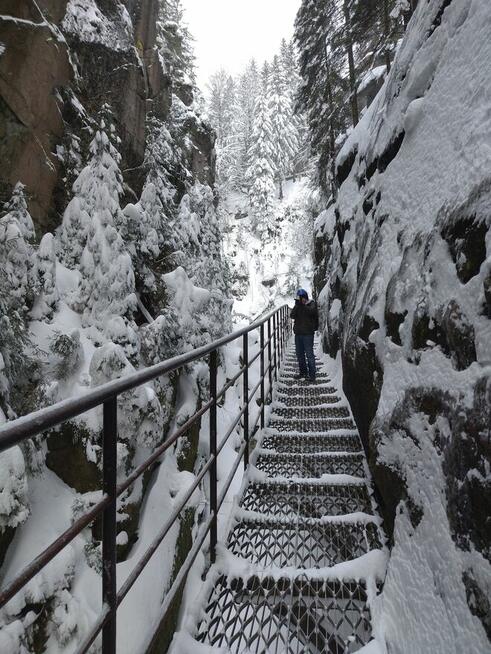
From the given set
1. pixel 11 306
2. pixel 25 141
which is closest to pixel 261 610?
pixel 11 306

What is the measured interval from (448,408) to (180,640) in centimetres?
185

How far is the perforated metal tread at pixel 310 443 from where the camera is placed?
419 centimetres

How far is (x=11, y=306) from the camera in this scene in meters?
4.15

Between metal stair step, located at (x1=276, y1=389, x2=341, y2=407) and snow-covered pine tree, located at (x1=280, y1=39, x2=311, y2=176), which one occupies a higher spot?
snow-covered pine tree, located at (x1=280, y1=39, x2=311, y2=176)

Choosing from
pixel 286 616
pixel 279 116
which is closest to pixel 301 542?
pixel 286 616

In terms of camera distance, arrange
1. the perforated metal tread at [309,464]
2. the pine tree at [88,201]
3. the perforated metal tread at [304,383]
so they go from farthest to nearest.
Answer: the perforated metal tread at [304,383]
the pine tree at [88,201]
the perforated metal tread at [309,464]

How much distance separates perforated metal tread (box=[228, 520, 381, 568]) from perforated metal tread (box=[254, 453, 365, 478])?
2.54 feet

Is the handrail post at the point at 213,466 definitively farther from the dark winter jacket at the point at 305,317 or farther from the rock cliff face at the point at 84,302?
the dark winter jacket at the point at 305,317

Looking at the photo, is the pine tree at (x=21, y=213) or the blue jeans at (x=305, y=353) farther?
the blue jeans at (x=305, y=353)

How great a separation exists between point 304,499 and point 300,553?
593 mm

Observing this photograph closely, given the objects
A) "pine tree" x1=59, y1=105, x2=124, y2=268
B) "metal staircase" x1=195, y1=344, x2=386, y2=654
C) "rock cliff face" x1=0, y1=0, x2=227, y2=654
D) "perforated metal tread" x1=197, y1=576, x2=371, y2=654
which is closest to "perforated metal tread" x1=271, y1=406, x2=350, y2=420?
"metal staircase" x1=195, y1=344, x2=386, y2=654

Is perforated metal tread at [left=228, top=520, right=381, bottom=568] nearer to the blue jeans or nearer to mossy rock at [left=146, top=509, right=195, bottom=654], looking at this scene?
mossy rock at [left=146, top=509, right=195, bottom=654]

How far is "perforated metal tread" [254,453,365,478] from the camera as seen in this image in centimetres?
371

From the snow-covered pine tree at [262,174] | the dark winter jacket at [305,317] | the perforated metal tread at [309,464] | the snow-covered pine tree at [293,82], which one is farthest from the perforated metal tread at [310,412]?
the snow-covered pine tree at [293,82]
